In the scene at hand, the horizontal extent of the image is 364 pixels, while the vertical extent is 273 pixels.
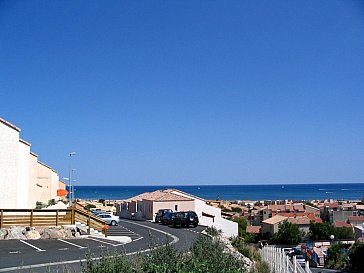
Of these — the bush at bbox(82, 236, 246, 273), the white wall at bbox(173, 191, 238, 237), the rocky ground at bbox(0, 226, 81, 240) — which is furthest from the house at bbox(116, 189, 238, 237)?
the bush at bbox(82, 236, 246, 273)

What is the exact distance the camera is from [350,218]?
78562 mm

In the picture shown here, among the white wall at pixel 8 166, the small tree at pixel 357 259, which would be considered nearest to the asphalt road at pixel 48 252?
the white wall at pixel 8 166

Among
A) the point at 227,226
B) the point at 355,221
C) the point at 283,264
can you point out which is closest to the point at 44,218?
the point at 283,264

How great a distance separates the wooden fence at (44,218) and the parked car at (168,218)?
12.8 m

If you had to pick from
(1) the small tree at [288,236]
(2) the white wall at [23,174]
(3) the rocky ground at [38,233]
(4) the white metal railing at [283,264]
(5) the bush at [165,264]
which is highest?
(2) the white wall at [23,174]

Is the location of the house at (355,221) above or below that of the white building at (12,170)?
below

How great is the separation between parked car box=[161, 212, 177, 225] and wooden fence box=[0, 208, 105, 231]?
42.0 ft

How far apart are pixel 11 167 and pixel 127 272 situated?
23.8 meters

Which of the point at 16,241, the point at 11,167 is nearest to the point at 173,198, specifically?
the point at 11,167

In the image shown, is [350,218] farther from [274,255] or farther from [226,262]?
[226,262]

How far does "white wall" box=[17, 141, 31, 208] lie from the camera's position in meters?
32.2

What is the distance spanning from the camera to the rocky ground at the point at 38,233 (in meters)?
24.3

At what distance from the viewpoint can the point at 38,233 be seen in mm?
25203

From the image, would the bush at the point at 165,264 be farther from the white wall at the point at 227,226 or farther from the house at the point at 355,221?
the house at the point at 355,221
